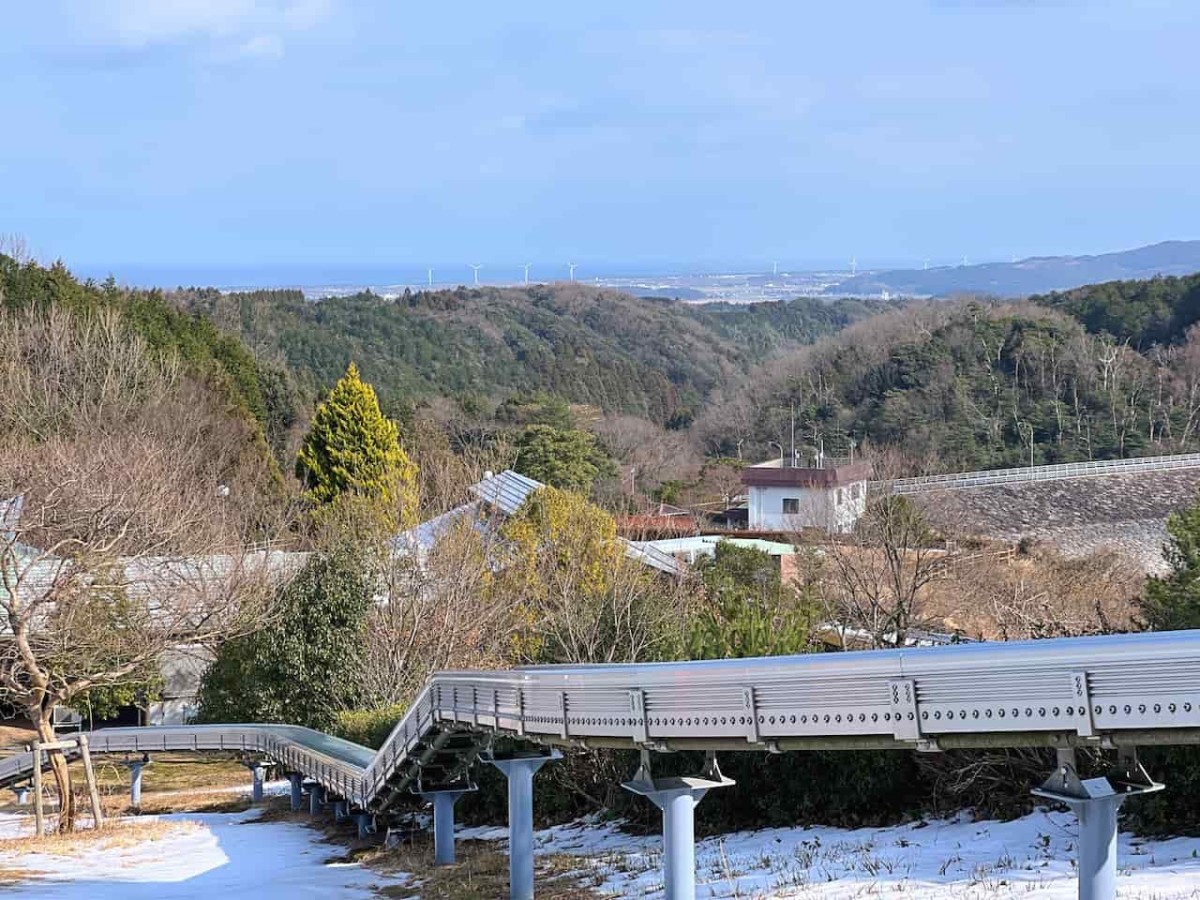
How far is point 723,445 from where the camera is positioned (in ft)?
367

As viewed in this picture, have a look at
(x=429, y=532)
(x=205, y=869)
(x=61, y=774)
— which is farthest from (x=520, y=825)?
(x=429, y=532)

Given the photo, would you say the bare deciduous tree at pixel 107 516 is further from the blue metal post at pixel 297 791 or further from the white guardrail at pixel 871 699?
the white guardrail at pixel 871 699

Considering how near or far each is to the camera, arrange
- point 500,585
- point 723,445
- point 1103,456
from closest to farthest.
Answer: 1. point 500,585
2. point 1103,456
3. point 723,445

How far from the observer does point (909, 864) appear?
50.6ft

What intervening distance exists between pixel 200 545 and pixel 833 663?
26.9m

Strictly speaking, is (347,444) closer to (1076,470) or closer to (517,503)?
(517,503)

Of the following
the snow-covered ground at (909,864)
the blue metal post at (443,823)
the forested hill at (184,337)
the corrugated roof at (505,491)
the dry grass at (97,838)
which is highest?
the forested hill at (184,337)

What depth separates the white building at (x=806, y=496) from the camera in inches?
2447

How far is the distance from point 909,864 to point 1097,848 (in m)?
3.91

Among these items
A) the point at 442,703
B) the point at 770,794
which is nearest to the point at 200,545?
the point at 442,703

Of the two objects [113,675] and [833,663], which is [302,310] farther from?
[833,663]

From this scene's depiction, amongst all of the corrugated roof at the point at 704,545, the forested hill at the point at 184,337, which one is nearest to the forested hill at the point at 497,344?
the forested hill at the point at 184,337

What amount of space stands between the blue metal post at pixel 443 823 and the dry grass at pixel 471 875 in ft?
0.56

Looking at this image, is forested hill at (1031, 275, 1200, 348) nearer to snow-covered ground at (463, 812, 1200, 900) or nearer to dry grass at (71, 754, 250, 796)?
dry grass at (71, 754, 250, 796)
